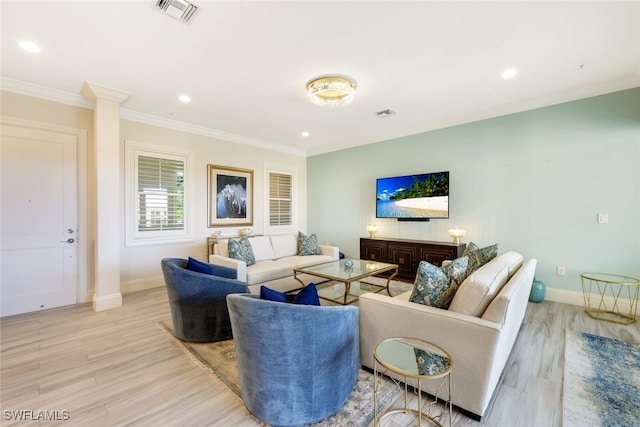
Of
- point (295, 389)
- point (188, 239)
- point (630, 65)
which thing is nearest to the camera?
point (295, 389)

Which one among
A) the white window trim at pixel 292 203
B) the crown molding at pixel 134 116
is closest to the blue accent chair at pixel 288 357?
the crown molding at pixel 134 116

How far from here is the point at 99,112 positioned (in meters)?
3.26

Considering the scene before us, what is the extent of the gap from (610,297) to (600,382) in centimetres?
200

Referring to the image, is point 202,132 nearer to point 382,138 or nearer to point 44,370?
point 382,138

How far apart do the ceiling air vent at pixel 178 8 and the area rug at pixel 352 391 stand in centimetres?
276

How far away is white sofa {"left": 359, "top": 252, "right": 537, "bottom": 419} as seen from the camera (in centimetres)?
151

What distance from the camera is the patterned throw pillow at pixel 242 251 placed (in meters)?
3.79

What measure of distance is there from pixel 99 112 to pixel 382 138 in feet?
14.6

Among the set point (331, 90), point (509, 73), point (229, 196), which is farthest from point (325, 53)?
point (229, 196)

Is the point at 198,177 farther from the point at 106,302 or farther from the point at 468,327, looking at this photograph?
the point at 468,327

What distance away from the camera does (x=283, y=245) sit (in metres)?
4.69

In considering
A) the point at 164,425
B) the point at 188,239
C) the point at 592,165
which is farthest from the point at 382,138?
the point at 164,425

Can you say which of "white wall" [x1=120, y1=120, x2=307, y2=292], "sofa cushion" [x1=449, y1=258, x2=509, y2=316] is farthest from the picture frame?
"sofa cushion" [x1=449, y1=258, x2=509, y2=316]

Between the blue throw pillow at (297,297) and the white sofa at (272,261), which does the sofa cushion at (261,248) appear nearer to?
the white sofa at (272,261)
